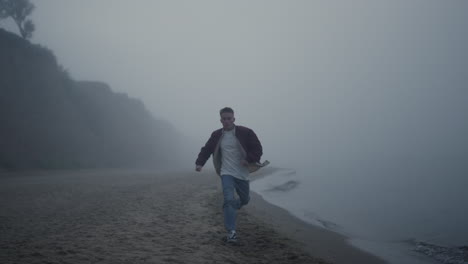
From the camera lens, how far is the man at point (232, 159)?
5027mm

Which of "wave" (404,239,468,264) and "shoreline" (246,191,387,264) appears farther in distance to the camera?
"wave" (404,239,468,264)

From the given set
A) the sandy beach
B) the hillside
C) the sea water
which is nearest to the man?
the sandy beach

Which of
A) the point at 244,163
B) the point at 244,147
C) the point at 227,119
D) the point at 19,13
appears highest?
the point at 19,13

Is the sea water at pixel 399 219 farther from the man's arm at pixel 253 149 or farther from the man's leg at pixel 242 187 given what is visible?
the man's arm at pixel 253 149

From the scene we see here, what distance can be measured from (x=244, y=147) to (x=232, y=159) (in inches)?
11.4

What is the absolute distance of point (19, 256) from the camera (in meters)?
4.10

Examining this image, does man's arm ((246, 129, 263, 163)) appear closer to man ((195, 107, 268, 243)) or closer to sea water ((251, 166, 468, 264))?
man ((195, 107, 268, 243))

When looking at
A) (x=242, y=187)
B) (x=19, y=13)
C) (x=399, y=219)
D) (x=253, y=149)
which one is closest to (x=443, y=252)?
(x=399, y=219)

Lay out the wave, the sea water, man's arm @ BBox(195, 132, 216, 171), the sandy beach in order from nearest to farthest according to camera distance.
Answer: the sandy beach < man's arm @ BBox(195, 132, 216, 171) < the wave < the sea water

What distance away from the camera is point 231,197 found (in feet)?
16.5

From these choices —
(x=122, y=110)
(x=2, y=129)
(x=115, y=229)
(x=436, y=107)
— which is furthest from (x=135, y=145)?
(x=436, y=107)

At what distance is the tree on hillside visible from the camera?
32.8 metres

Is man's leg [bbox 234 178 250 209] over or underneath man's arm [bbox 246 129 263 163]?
underneath

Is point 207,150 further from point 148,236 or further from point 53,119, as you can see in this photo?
point 53,119
